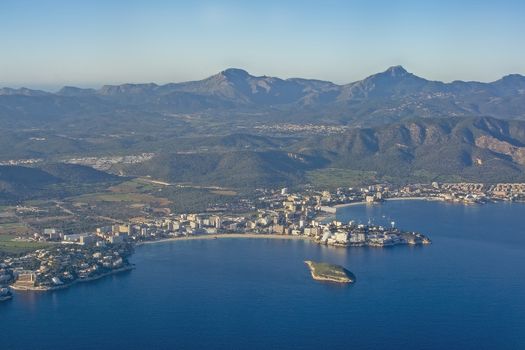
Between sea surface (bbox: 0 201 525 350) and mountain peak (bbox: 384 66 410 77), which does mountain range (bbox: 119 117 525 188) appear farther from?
mountain peak (bbox: 384 66 410 77)

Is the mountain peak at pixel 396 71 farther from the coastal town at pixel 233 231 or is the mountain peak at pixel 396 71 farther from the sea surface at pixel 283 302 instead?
the sea surface at pixel 283 302

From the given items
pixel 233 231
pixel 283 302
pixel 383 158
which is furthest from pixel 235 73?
pixel 283 302

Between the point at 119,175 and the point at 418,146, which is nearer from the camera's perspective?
the point at 119,175

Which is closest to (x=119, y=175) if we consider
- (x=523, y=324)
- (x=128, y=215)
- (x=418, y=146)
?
(x=128, y=215)

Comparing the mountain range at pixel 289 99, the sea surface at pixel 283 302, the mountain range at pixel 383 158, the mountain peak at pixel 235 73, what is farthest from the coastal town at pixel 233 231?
the mountain peak at pixel 235 73

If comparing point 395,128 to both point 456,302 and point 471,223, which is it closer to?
point 471,223

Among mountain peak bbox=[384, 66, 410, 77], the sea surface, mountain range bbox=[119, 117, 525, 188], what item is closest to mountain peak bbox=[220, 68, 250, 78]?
mountain peak bbox=[384, 66, 410, 77]
